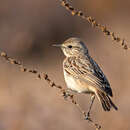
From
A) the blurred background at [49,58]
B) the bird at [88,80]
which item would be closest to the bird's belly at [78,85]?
the bird at [88,80]

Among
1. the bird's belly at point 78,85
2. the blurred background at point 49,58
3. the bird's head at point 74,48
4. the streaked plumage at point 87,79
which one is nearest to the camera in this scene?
the streaked plumage at point 87,79

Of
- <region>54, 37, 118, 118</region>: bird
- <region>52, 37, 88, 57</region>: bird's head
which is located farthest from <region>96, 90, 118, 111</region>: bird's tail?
<region>52, 37, 88, 57</region>: bird's head

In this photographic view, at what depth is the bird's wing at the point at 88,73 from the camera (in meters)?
9.90

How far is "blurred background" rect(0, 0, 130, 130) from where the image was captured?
13.3m

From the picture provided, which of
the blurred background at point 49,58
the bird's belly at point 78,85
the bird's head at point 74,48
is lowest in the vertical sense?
the bird's belly at point 78,85

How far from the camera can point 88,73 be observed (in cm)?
1013

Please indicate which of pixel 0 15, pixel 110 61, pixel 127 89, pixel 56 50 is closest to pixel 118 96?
pixel 127 89

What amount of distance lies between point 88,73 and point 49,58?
10823 mm

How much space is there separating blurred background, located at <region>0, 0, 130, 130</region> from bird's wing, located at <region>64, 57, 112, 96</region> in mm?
2065

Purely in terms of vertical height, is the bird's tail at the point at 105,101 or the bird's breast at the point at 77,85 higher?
the bird's breast at the point at 77,85

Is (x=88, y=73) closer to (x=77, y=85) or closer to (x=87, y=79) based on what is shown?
(x=87, y=79)

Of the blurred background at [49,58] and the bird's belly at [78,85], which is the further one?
the blurred background at [49,58]

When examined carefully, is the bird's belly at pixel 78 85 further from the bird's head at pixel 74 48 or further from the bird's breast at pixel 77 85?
the bird's head at pixel 74 48

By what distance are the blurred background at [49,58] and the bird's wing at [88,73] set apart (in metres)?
2.07
